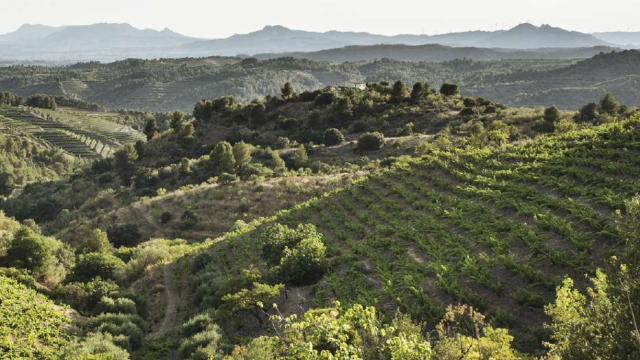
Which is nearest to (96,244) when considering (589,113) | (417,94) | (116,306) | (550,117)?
(116,306)

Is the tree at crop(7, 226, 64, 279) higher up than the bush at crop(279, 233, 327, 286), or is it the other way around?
the bush at crop(279, 233, 327, 286)

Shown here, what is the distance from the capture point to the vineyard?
151000 millimetres

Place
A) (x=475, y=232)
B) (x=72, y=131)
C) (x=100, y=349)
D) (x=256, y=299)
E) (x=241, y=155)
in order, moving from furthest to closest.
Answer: (x=72, y=131) < (x=241, y=155) < (x=475, y=232) < (x=256, y=299) < (x=100, y=349)

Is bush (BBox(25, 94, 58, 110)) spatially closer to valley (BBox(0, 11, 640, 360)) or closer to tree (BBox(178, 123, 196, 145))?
tree (BBox(178, 123, 196, 145))

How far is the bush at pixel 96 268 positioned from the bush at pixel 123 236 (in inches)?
534

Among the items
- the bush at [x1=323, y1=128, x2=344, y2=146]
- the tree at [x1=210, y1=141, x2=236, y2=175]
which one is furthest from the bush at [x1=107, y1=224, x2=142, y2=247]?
the bush at [x1=323, y1=128, x2=344, y2=146]

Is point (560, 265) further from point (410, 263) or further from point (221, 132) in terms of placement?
point (221, 132)

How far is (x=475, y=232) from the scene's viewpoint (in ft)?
70.6

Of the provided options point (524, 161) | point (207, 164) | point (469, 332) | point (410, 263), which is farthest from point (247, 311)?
point (207, 164)

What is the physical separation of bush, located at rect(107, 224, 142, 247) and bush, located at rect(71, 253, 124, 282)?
44.5ft

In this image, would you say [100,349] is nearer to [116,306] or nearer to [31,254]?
[116,306]

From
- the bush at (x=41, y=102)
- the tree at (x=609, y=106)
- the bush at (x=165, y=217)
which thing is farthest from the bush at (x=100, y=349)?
the bush at (x=41, y=102)

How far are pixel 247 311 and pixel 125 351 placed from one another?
507 centimetres

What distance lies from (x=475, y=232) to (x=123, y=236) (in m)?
34.8
